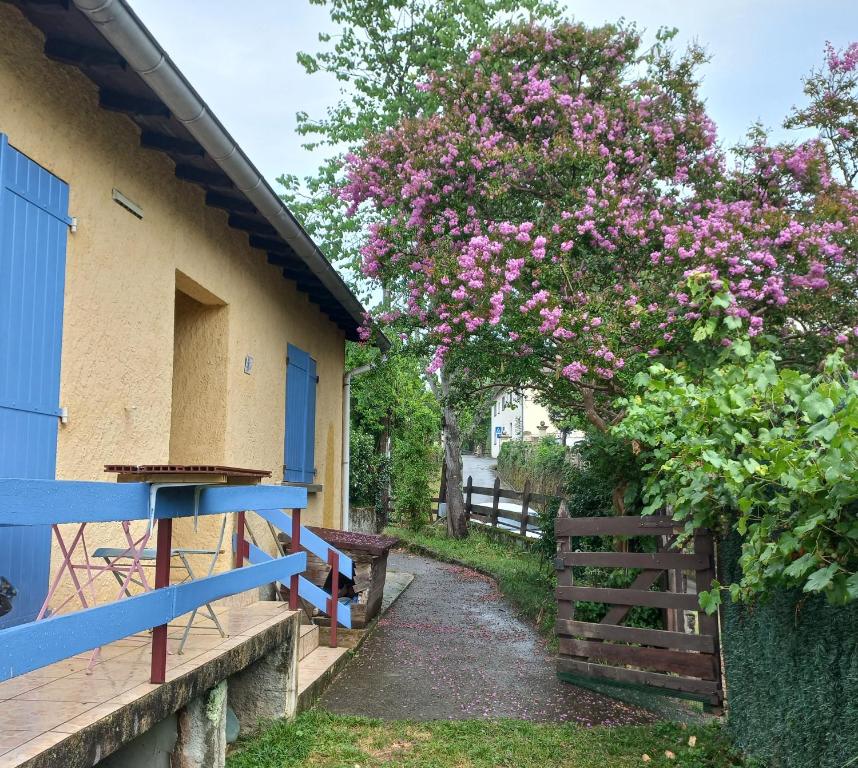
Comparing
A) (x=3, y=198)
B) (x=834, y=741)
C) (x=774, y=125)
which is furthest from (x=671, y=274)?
(x=3, y=198)

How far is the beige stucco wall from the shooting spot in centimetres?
395

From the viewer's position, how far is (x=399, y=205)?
8383mm

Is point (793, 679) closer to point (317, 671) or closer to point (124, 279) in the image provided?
point (317, 671)

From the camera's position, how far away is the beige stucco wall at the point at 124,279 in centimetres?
395

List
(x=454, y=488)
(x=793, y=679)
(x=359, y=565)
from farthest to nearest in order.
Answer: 1. (x=454, y=488)
2. (x=359, y=565)
3. (x=793, y=679)

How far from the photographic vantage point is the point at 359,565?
7605 millimetres

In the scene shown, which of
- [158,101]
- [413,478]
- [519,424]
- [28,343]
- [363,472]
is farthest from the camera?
[519,424]

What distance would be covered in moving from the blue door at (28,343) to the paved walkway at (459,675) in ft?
7.77

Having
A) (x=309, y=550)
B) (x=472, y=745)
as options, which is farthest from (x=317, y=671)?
(x=472, y=745)

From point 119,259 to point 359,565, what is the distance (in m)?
3.99

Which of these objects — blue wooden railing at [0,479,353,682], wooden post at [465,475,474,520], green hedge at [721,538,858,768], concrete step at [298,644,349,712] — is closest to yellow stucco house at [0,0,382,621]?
blue wooden railing at [0,479,353,682]

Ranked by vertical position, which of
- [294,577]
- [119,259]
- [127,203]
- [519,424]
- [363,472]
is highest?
[519,424]

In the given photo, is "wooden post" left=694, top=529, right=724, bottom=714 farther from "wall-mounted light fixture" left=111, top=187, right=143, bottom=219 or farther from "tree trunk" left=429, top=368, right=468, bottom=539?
"tree trunk" left=429, top=368, right=468, bottom=539

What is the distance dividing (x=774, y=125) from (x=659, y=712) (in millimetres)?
5939
